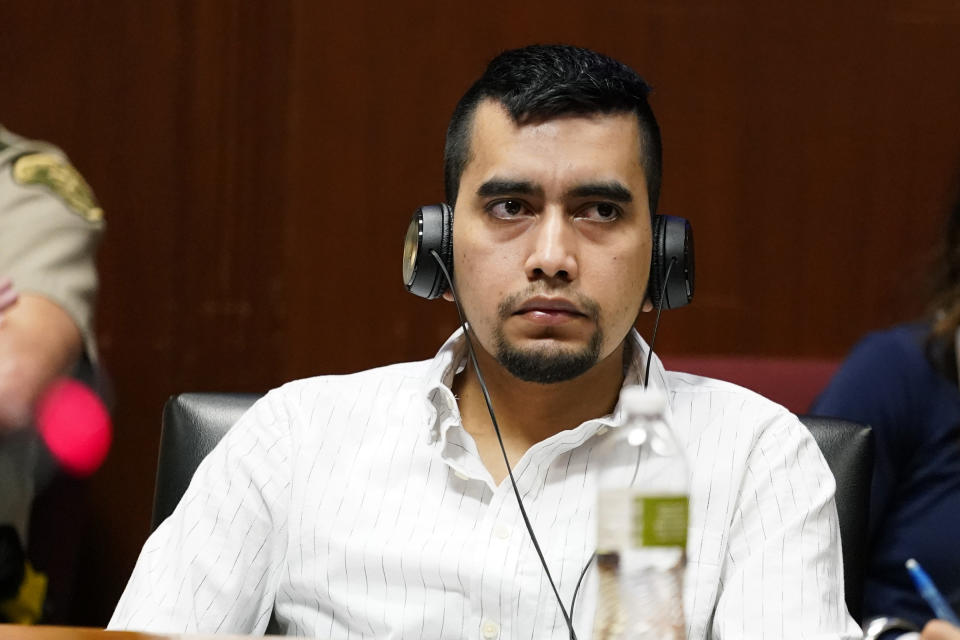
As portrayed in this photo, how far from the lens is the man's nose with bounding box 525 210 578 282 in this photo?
1241mm

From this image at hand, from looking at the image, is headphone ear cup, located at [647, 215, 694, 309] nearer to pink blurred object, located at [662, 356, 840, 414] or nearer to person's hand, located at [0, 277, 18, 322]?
pink blurred object, located at [662, 356, 840, 414]

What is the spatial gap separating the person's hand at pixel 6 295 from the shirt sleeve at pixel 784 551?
1.11m

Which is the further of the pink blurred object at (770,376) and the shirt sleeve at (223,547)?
the pink blurred object at (770,376)

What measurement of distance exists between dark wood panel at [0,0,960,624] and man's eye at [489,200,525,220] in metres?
1.03

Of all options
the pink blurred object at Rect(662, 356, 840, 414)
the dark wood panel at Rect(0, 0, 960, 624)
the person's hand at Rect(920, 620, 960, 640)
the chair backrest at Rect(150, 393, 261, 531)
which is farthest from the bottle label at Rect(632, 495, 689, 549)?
the dark wood panel at Rect(0, 0, 960, 624)

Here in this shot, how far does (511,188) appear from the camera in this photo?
1.28 metres

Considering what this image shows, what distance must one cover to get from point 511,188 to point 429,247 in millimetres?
121

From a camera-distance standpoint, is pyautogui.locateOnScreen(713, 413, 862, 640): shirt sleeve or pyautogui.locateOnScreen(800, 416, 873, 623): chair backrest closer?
pyautogui.locateOnScreen(713, 413, 862, 640): shirt sleeve

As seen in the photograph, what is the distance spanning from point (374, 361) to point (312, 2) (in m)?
0.75

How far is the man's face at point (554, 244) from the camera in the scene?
1255 mm

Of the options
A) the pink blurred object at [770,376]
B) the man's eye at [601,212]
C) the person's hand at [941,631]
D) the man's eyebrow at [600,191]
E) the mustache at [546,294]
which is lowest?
the pink blurred object at [770,376]

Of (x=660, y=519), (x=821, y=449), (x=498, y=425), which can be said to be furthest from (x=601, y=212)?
(x=660, y=519)

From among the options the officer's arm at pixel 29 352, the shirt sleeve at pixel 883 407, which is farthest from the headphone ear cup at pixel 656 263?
the officer's arm at pixel 29 352

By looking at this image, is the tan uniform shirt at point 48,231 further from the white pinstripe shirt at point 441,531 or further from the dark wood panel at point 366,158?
the white pinstripe shirt at point 441,531
